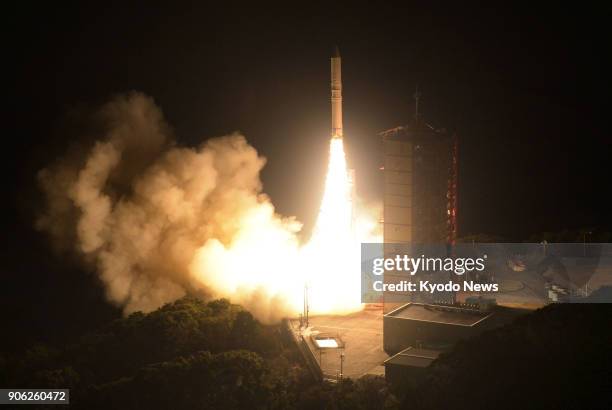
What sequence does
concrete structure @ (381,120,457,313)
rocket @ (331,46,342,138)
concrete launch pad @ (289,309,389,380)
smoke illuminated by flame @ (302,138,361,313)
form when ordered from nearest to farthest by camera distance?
concrete launch pad @ (289,309,389,380)
concrete structure @ (381,120,457,313)
rocket @ (331,46,342,138)
smoke illuminated by flame @ (302,138,361,313)

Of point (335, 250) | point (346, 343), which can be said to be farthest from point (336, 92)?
point (346, 343)

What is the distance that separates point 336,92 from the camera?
145 feet

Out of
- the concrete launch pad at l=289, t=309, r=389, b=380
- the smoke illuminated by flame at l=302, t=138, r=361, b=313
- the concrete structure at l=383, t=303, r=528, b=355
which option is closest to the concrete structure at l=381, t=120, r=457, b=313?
the concrete launch pad at l=289, t=309, r=389, b=380

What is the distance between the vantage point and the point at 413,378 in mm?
35969

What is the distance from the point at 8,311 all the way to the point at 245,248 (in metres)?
14.4

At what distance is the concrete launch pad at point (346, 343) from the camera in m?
38.0

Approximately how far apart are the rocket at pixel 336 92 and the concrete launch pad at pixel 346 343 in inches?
285

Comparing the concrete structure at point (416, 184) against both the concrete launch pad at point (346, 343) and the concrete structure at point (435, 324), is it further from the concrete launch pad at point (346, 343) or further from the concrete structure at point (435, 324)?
the concrete structure at point (435, 324)

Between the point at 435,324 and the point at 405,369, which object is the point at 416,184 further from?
the point at 405,369

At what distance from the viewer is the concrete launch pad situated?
3803 cm

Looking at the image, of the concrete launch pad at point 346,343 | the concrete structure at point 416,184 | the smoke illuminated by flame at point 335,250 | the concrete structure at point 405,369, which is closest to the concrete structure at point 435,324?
the concrete launch pad at point 346,343

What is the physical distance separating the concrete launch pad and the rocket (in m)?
7.23

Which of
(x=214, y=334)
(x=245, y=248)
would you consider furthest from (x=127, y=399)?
(x=245, y=248)

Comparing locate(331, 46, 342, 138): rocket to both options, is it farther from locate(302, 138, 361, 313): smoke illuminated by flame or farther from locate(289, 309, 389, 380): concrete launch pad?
locate(289, 309, 389, 380): concrete launch pad
